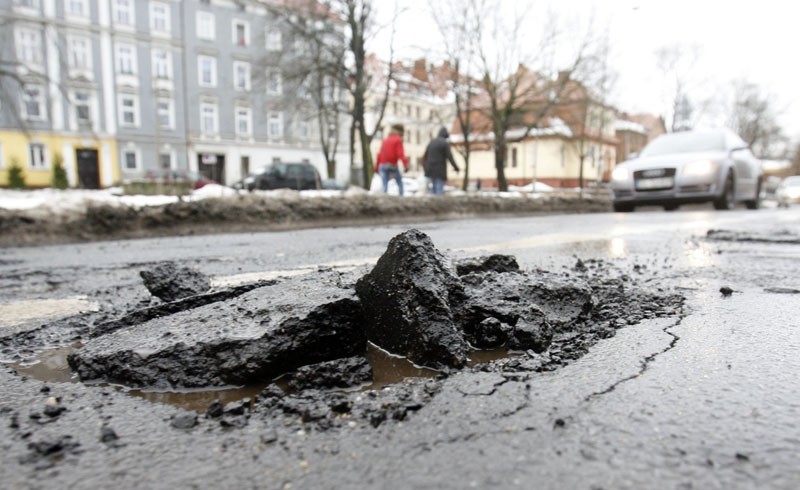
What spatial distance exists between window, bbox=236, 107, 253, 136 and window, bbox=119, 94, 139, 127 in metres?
7.38

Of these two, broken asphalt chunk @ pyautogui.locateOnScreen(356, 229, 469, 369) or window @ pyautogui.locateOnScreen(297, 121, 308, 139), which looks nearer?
broken asphalt chunk @ pyautogui.locateOnScreen(356, 229, 469, 369)

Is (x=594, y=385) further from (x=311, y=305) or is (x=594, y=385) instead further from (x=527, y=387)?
(x=311, y=305)

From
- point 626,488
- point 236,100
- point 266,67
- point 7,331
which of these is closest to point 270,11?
point 266,67

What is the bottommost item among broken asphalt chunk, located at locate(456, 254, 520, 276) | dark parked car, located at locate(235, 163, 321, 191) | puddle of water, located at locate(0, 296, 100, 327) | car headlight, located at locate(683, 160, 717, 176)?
puddle of water, located at locate(0, 296, 100, 327)

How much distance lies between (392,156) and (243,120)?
Answer: 111 ft

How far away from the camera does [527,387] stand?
1402 mm

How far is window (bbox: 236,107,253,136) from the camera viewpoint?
4272cm

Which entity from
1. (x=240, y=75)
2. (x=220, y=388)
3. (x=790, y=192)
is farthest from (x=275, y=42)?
(x=220, y=388)

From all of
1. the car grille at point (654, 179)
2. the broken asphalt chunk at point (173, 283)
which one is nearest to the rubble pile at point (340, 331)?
the broken asphalt chunk at point (173, 283)

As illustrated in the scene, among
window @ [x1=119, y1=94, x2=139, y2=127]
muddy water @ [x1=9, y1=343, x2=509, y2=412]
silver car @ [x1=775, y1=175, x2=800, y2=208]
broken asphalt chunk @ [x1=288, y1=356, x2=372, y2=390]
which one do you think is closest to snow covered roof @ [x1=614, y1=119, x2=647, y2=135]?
silver car @ [x1=775, y1=175, x2=800, y2=208]

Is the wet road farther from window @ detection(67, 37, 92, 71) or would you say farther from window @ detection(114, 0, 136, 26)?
window @ detection(114, 0, 136, 26)

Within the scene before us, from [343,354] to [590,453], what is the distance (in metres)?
0.85

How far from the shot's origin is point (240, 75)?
4297cm

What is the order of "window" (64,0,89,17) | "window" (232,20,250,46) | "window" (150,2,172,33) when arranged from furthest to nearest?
"window" (232,20,250,46) → "window" (150,2,172,33) → "window" (64,0,89,17)
